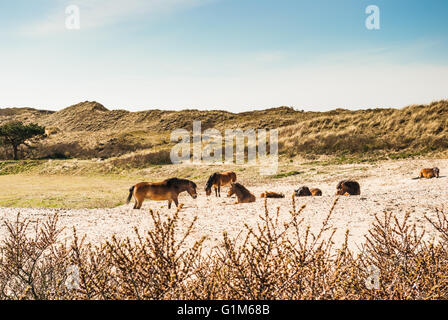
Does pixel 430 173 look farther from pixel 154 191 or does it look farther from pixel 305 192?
pixel 154 191

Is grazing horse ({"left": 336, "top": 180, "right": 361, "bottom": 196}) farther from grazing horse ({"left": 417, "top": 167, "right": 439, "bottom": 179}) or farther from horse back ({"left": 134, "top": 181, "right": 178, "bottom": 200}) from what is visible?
horse back ({"left": 134, "top": 181, "right": 178, "bottom": 200})

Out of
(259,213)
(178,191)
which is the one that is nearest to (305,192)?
(259,213)

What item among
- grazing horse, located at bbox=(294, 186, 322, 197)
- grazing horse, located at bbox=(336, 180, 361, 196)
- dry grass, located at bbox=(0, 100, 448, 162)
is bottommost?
grazing horse, located at bbox=(294, 186, 322, 197)

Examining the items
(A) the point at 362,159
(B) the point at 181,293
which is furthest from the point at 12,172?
(B) the point at 181,293

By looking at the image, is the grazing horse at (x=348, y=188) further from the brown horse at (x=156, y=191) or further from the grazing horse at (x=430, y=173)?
the brown horse at (x=156, y=191)


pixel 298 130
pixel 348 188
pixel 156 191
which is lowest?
pixel 348 188

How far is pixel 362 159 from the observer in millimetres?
29016

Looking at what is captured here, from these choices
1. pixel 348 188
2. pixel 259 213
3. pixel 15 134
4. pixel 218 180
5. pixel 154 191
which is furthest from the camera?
pixel 15 134

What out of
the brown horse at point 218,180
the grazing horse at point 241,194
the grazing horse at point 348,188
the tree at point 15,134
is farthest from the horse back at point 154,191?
the tree at point 15,134

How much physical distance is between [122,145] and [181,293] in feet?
167

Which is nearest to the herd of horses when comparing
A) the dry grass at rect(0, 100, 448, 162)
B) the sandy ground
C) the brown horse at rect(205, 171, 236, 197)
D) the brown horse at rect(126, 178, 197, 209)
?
the brown horse at rect(126, 178, 197, 209)

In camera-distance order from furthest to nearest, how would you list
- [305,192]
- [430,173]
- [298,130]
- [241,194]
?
[298,130]
[430,173]
[305,192]
[241,194]

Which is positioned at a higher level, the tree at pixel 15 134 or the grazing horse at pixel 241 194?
the tree at pixel 15 134

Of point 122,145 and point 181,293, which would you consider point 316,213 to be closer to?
point 181,293
